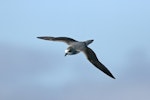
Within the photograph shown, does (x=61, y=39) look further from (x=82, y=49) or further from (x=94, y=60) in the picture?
(x=94, y=60)

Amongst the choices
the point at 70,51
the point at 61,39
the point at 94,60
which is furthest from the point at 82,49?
the point at 94,60

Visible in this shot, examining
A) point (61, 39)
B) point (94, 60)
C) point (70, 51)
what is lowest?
point (70, 51)

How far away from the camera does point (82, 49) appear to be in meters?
50.7

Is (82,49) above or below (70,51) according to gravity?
above

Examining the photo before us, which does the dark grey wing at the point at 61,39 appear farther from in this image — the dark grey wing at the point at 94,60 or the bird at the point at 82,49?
the dark grey wing at the point at 94,60

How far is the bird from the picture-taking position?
49062 millimetres

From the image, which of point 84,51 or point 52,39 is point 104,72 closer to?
point 84,51

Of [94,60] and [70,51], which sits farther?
[94,60]

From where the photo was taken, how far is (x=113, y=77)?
5216 cm

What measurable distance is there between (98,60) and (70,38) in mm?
6643

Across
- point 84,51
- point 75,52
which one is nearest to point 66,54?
point 75,52

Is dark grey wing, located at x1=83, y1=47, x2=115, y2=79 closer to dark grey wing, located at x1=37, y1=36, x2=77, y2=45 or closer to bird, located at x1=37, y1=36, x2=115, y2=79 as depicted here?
bird, located at x1=37, y1=36, x2=115, y2=79

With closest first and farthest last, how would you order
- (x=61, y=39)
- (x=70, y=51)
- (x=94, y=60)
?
1. (x=70, y=51)
2. (x=61, y=39)
3. (x=94, y=60)

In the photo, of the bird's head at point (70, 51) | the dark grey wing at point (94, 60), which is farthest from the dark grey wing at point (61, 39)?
the dark grey wing at point (94, 60)
